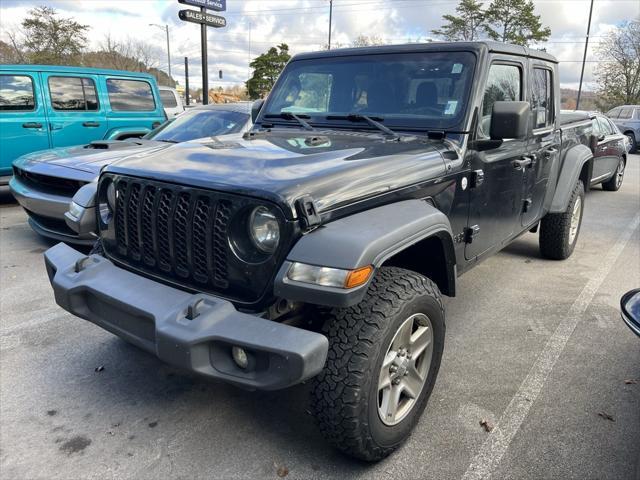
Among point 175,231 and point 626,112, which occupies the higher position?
point 626,112

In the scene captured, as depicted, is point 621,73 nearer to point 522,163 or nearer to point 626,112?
point 626,112

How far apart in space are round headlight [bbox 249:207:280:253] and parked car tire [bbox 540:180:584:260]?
369 centimetres

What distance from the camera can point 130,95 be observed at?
337 inches

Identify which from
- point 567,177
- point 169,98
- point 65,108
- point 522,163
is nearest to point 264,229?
point 522,163

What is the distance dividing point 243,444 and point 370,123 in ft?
6.71

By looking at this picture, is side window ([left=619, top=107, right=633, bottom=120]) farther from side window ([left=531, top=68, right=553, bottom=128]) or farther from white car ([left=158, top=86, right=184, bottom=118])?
side window ([left=531, top=68, right=553, bottom=128])

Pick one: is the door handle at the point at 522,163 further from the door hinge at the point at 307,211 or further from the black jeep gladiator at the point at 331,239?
the door hinge at the point at 307,211

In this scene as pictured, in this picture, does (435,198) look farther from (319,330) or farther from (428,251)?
(319,330)

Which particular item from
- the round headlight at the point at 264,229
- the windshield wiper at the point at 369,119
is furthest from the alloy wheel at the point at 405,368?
the windshield wiper at the point at 369,119

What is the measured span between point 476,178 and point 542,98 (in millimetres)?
1636

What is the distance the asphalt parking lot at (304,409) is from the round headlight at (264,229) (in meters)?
1.07

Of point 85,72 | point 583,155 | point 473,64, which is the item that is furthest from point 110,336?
point 85,72

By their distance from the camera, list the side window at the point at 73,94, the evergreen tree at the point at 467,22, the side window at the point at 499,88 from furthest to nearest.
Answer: the evergreen tree at the point at 467,22, the side window at the point at 73,94, the side window at the point at 499,88

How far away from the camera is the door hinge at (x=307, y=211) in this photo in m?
2.11
